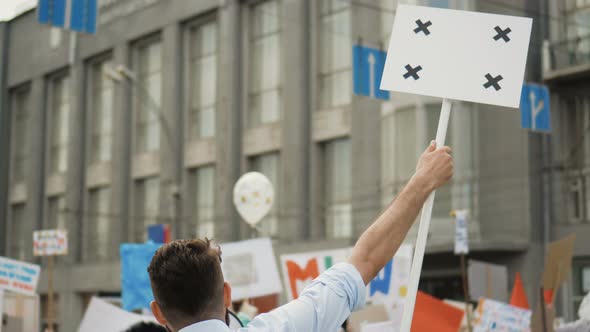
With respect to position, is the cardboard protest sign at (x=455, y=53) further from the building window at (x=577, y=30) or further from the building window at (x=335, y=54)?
the building window at (x=335, y=54)

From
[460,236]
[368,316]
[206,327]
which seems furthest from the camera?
[460,236]

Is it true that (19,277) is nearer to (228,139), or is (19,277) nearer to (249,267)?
(249,267)

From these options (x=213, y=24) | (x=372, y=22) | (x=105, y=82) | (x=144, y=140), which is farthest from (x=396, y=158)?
(x=105, y=82)

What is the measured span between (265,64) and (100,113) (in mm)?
10053

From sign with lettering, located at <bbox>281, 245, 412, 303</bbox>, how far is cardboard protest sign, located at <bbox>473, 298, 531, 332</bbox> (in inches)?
61.1

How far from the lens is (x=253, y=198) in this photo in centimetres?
1381

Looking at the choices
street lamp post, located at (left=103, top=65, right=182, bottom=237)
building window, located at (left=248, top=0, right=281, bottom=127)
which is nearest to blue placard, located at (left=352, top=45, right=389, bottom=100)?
street lamp post, located at (left=103, top=65, right=182, bottom=237)

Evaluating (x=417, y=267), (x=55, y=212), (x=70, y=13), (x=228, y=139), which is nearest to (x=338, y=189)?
(x=228, y=139)

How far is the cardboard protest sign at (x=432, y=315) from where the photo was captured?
6426 mm

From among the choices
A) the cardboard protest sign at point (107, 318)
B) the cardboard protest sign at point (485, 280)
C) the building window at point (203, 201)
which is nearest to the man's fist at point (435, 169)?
the cardboard protest sign at point (107, 318)

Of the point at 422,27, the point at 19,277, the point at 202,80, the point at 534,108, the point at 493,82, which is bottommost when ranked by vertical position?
the point at 19,277

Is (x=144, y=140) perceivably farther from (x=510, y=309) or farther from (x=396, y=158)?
(x=510, y=309)

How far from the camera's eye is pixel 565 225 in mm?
22297

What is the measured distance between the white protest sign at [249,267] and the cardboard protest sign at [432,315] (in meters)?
3.15
